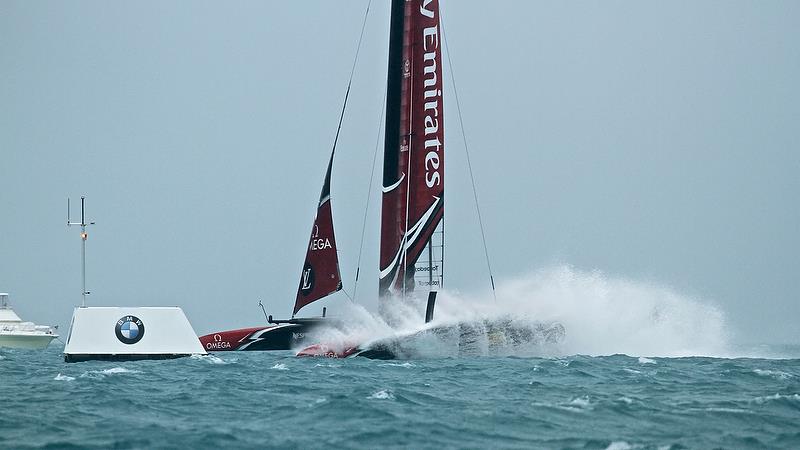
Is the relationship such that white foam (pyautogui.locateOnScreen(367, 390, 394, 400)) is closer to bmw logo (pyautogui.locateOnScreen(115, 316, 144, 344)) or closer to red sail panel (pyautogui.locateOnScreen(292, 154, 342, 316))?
bmw logo (pyautogui.locateOnScreen(115, 316, 144, 344))

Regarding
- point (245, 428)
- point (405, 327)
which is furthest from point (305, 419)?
point (405, 327)

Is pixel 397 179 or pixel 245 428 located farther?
pixel 397 179

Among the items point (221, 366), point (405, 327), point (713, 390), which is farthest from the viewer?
point (405, 327)

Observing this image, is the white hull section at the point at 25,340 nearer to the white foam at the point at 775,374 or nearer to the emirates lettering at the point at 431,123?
the emirates lettering at the point at 431,123

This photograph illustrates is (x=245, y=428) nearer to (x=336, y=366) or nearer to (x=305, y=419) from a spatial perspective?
(x=305, y=419)

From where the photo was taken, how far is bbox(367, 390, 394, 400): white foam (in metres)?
21.6

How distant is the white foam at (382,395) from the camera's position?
21594 mm

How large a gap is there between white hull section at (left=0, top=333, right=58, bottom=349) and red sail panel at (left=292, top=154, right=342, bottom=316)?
3020 centimetres

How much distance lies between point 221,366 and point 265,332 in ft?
33.8

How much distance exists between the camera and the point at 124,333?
101ft

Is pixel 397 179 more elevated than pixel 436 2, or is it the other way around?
pixel 436 2

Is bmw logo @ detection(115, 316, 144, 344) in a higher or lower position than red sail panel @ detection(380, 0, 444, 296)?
lower

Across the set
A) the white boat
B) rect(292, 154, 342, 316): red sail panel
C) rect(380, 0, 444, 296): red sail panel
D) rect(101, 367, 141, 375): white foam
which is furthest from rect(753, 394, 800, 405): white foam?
the white boat

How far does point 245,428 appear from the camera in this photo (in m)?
17.4
